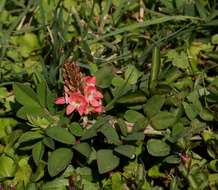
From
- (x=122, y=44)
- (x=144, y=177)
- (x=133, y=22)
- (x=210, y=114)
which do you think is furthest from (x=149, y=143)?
(x=133, y=22)

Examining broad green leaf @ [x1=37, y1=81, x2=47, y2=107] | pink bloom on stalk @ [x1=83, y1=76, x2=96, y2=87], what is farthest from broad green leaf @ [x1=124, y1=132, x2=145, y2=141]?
broad green leaf @ [x1=37, y1=81, x2=47, y2=107]

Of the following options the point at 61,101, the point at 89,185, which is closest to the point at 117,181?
the point at 89,185

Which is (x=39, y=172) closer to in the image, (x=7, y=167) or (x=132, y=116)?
(x=7, y=167)

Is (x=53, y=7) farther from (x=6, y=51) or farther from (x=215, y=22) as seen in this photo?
(x=215, y=22)

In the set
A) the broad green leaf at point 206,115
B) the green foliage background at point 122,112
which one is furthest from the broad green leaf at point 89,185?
the broad green leaf at point 206,115

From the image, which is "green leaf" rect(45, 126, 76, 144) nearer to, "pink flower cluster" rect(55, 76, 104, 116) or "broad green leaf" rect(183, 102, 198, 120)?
"pink flower cluster" rect(55, 76, 104, 116)
